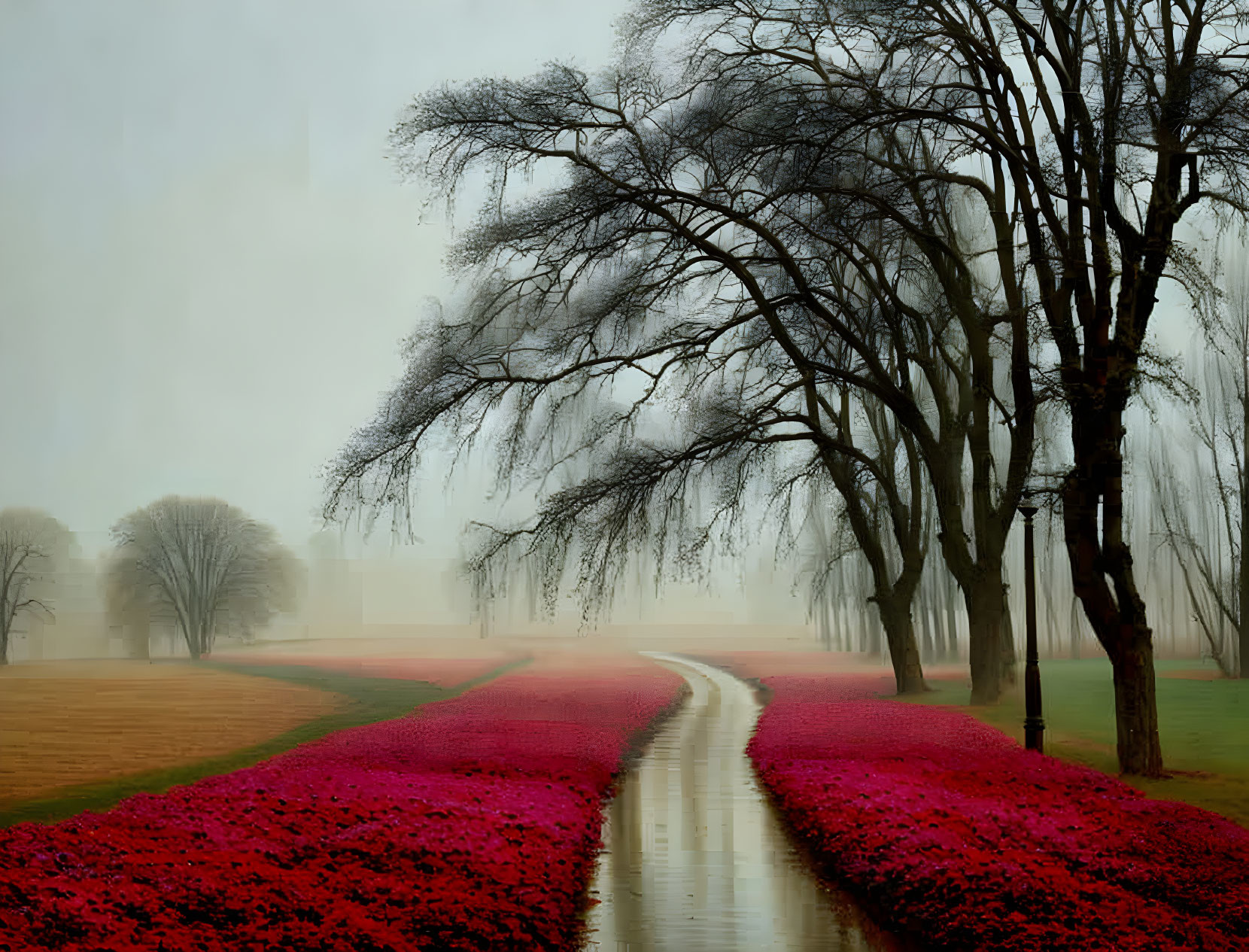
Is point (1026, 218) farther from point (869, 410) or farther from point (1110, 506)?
point (869, 410)

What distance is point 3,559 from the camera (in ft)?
145

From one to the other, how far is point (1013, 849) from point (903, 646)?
20.4 meters

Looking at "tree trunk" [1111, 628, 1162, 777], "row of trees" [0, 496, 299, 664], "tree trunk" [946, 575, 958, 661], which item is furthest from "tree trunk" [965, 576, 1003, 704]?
"row of trees" [0, 496, 299, 664]

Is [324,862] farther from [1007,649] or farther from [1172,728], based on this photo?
[1007,649]

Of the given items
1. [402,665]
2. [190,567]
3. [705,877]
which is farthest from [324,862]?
[190,567]

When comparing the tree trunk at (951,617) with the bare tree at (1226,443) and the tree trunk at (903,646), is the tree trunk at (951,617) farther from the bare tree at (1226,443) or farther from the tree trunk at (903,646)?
the tree trunk at (903,646)

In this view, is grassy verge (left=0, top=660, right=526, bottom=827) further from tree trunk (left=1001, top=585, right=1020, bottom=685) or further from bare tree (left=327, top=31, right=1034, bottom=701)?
tree trunk (left=1001, top=585, right=1020, bottom=685)

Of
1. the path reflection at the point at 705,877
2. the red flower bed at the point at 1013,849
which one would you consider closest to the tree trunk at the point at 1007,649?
the red flower bed at the point at 1013,849

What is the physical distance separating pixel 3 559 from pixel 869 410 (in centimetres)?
3504

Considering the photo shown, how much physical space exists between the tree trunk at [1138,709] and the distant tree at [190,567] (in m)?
Answer: 56.5

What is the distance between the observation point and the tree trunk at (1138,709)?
15695 millimetres

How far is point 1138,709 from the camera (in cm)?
1580

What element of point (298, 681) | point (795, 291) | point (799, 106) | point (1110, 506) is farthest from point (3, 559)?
point (1110, 506)

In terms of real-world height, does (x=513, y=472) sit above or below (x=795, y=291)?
below
